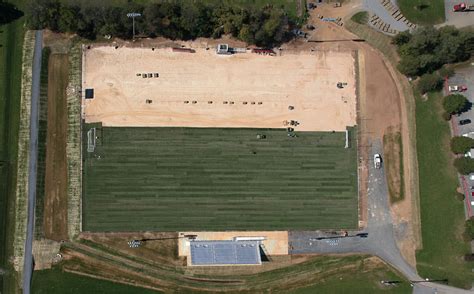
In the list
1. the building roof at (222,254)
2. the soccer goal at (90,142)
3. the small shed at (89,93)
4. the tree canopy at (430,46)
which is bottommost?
Answer: the building roof at (222,254)

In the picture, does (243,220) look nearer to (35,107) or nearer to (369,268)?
(369,268)

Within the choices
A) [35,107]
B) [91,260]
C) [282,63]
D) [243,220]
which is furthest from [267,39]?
[91,260]

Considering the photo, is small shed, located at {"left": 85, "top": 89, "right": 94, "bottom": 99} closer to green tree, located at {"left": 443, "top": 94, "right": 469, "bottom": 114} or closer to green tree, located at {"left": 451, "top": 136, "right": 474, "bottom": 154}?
green tree, located at {"left": 443, "top": 94, "right": 469, "bottom": 114}

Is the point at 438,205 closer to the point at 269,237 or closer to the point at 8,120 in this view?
the point at 269,237

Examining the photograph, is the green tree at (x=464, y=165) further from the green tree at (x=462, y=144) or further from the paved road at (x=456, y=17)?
the paved road at (x=456, y=17)

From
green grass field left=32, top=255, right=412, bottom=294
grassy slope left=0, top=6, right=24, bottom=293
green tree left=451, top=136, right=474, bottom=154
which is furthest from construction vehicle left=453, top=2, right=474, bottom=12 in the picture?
grassy slope left=0, top=6, right=24, bottom=293

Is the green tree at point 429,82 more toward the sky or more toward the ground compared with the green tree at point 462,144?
more toward the sky

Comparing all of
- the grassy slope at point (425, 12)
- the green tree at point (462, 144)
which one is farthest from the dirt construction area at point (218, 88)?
the green tree at point (462, 144)
